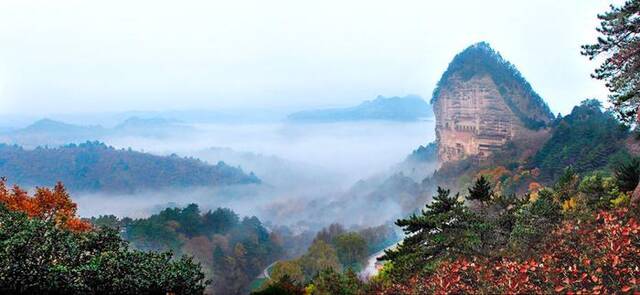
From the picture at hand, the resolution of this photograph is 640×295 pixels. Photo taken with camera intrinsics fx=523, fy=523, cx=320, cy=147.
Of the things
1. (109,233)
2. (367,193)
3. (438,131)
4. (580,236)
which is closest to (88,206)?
(367,193)

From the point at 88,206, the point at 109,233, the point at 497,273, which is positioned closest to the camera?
the point at 497,273

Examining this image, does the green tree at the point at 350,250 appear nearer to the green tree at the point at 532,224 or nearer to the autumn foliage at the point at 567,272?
the green tree at the point at 532,224

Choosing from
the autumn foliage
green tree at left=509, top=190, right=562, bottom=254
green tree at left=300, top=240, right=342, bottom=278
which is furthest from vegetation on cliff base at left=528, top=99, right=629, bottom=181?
the autumn foliage

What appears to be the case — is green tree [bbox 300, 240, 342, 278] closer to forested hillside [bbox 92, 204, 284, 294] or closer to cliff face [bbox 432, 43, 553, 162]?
forested hillside [bbox 92, 204, 284, 294]

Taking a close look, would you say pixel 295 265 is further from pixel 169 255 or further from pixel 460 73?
pixel 460 73

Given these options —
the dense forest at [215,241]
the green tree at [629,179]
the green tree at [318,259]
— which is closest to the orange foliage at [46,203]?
the green tree at [629,179]
